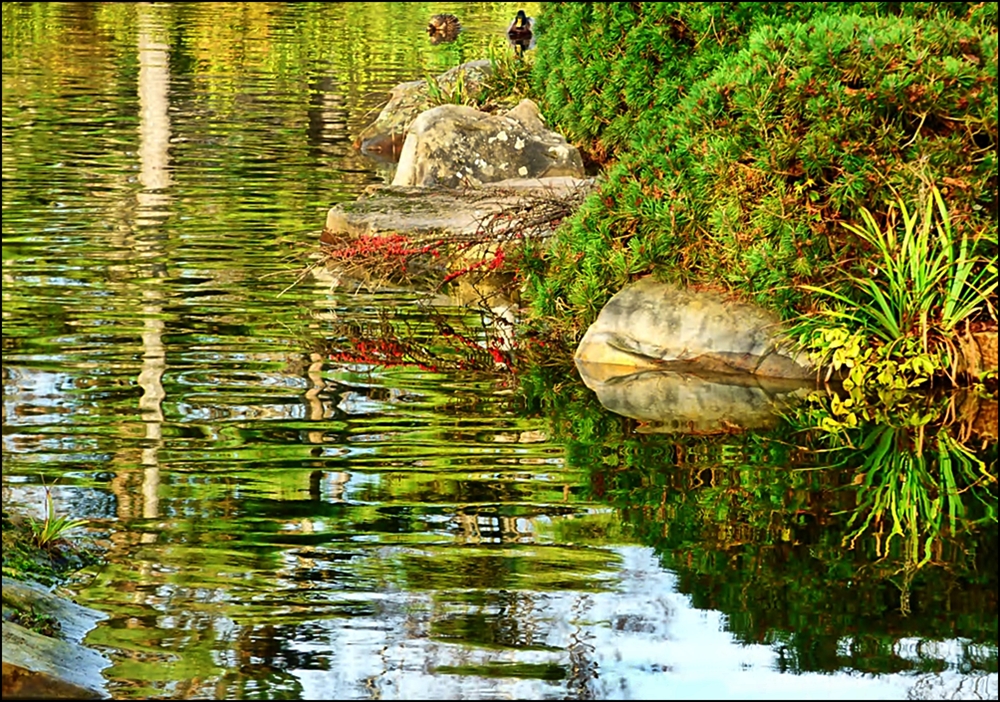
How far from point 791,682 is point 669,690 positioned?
0.38m

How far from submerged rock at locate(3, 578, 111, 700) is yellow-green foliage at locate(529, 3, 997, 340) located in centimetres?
509

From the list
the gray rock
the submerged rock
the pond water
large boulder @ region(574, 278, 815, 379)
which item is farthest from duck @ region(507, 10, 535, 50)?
the submerged rock

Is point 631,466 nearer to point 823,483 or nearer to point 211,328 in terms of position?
point 823,483

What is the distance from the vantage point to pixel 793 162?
9.70 metres

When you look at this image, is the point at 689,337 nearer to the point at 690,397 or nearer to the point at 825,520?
the point at 690,397

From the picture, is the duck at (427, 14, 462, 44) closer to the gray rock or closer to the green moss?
the green moss

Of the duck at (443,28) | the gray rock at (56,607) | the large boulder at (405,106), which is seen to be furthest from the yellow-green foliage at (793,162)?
the duck at (443,28)

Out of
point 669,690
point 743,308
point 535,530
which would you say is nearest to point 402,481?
point 535,530

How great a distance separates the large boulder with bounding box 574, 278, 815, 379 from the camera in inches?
376

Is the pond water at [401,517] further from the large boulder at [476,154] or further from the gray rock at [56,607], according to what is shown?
the large boulder at [476,154]

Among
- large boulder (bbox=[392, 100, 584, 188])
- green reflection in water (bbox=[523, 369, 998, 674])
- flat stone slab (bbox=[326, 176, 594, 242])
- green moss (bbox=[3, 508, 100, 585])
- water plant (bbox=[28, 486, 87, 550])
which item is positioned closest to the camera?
green reflection in water (bbox=[523, 369, 998, 674])

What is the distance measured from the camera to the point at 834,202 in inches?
376

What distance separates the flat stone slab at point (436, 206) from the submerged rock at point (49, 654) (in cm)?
692

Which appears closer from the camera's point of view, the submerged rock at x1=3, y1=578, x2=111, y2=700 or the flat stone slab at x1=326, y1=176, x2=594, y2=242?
the submerged rock at x1=3, y1=578, x2=111, y2=700
